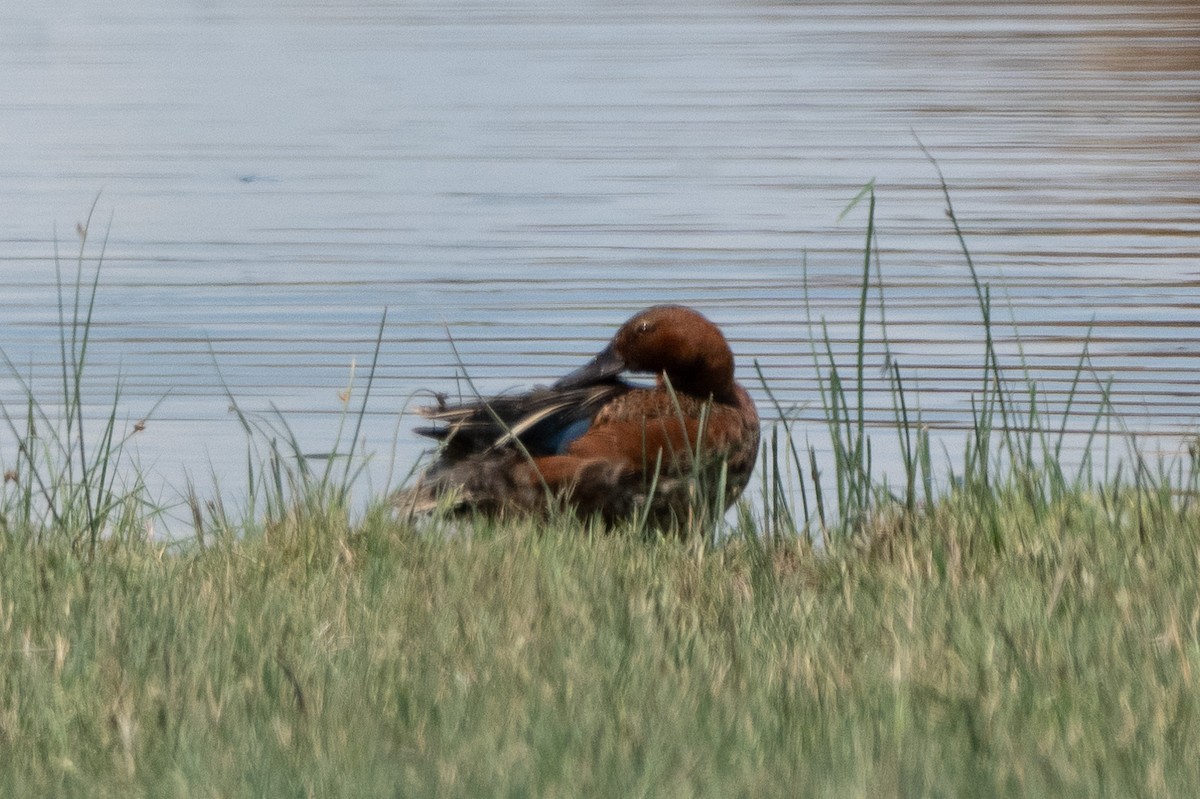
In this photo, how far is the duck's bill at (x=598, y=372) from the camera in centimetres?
539

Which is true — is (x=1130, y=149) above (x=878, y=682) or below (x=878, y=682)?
above

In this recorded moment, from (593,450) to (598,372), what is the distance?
1.40 ft

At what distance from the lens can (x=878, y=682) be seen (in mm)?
3045

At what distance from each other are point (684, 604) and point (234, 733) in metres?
1.04

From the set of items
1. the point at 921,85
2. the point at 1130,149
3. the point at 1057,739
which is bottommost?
the point at 1057,739

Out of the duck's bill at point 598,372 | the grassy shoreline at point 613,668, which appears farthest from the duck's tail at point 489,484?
the grassy shoreline at point 613,668

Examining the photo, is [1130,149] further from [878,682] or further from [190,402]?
[878,682]

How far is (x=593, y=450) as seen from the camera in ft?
16.6

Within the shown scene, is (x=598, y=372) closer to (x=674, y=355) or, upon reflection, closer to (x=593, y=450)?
(x=674, y=355)

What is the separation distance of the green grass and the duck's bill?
3.02 ft

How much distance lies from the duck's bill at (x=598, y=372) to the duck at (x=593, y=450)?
43mm

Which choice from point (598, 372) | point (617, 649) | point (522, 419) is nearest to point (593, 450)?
point (522, 419)

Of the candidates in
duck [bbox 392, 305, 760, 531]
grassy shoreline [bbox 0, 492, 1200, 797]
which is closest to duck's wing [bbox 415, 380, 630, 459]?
duck [bbox 392, 305, 760, 531]

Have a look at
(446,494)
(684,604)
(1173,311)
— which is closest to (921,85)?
(1173,311)
